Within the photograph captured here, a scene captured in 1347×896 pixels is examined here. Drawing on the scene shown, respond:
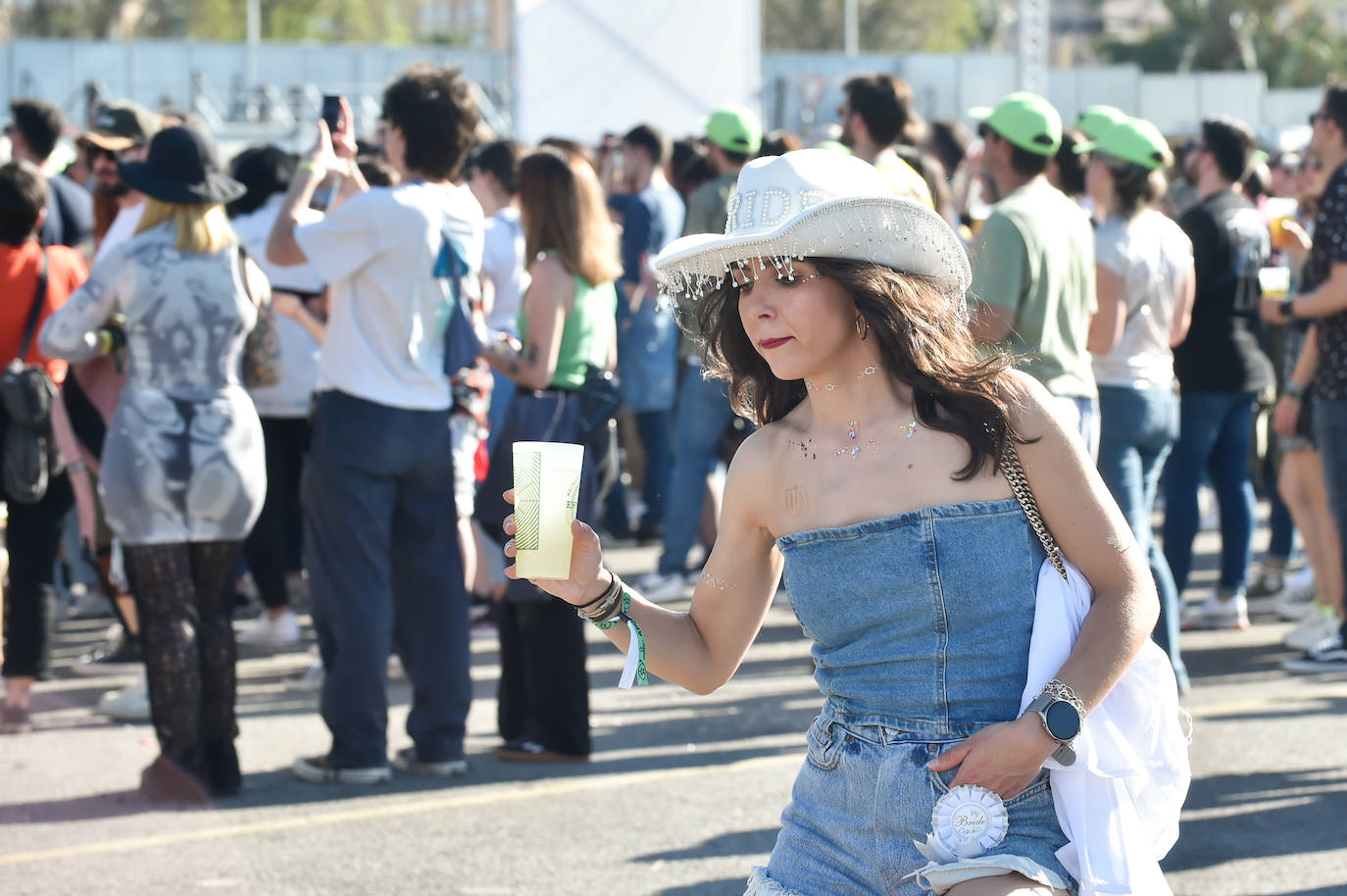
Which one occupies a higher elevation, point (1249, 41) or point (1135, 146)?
point (1249, 41)

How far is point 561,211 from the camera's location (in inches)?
228

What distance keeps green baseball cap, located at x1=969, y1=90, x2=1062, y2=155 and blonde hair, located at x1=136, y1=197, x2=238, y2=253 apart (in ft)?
8.96

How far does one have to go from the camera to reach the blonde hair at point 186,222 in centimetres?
541

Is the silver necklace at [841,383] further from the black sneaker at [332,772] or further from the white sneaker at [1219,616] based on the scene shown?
the white sneaker at [1219,616]

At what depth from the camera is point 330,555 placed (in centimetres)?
557

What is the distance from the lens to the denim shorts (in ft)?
8.29

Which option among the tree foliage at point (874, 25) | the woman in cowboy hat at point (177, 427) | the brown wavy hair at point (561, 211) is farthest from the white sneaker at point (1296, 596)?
the tree foliage at point (874, 25)

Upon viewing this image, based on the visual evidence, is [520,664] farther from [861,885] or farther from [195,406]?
[861,885]

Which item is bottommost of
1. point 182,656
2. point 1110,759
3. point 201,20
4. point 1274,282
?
point 182,656

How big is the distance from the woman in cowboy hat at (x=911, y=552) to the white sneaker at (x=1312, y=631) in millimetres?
5163

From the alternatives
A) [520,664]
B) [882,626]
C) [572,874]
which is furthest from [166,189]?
[882,626]

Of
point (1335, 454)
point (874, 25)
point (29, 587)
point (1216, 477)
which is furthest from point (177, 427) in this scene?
point (874, 25)

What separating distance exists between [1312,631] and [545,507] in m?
5.59

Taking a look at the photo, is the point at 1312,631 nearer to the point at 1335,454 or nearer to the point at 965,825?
the point at 1335,454
